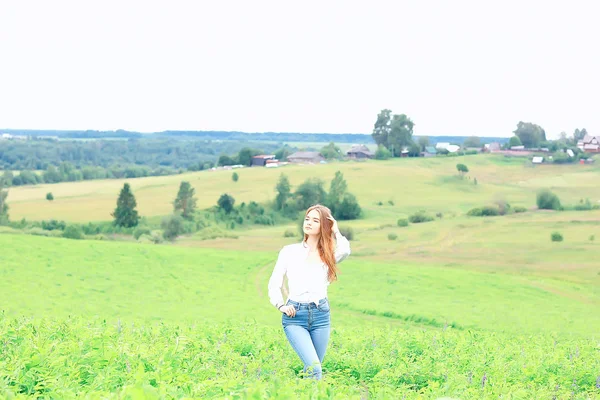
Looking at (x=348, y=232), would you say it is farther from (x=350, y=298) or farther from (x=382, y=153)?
(x=382, y=153)

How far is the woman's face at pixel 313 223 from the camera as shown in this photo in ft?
33.3

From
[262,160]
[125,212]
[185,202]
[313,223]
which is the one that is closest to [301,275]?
[313,223]

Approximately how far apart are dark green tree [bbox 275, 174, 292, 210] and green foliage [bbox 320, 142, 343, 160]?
1214 inches

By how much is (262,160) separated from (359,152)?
54.0 ft

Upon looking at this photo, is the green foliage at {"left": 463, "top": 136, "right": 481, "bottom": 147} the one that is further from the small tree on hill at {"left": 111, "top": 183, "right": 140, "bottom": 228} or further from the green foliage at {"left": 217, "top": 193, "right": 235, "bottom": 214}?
the small tree on hill at {"left": 111, "top": 183, "right": 140, "bottom": 228}

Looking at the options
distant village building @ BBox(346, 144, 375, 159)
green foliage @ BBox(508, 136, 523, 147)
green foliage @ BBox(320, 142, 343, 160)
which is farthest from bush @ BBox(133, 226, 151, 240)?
green foliage @ BBox(508, 136, 523, 147)

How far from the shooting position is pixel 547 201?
88562 millimetres

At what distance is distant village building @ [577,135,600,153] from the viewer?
4539 inches

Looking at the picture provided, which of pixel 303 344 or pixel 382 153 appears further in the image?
pixel 382 153

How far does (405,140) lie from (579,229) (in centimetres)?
6407

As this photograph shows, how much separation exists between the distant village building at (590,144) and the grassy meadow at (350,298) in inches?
289

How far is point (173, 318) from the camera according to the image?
31.4 metres

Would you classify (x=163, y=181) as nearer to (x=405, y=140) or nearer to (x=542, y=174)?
(x=405, y=140)

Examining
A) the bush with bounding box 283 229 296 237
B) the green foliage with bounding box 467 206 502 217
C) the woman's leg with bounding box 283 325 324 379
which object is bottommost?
the bush with bounding box 283 229 296 237
